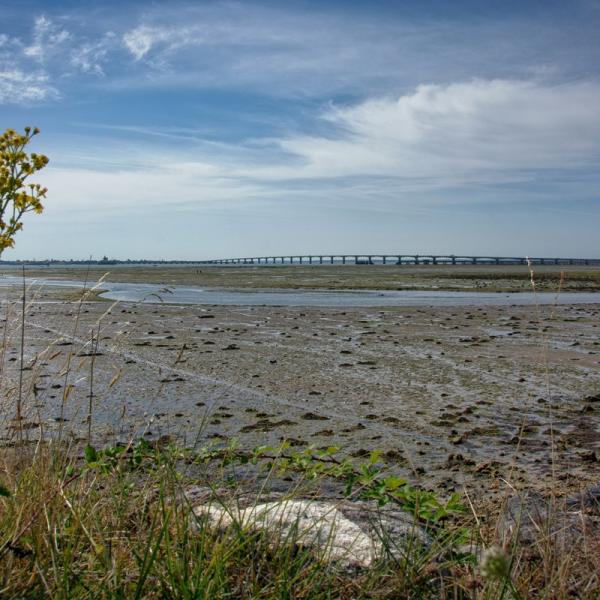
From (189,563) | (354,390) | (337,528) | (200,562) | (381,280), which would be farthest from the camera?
(381,280)

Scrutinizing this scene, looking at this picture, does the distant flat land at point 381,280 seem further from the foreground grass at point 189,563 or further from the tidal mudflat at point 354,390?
the foreground grass at point 189,563

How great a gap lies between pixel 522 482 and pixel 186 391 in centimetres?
426

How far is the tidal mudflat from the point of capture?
501 cm

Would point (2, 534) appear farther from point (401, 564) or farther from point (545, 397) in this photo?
point (545, 397)

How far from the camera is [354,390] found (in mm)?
7848

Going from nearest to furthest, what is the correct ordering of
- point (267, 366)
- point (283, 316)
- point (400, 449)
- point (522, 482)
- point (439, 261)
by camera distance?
point (522, 482) < point (400, 449) < point (267, 366) < point (283, 316) < point (439, 261)

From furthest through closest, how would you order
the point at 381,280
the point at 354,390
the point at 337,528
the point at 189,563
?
the point at 381,280
the point at 354,390
the point at 337,528
the point at 189,563

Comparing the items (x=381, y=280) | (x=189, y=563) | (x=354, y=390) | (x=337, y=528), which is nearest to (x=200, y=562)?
(x=189, y=563)

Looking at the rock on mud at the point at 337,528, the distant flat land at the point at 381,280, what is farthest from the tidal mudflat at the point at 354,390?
the distant flat land at the point at 381,280

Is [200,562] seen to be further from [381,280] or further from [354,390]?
[381,280]

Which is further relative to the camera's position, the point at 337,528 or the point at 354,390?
the point at 354,390

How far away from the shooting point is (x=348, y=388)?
796cm

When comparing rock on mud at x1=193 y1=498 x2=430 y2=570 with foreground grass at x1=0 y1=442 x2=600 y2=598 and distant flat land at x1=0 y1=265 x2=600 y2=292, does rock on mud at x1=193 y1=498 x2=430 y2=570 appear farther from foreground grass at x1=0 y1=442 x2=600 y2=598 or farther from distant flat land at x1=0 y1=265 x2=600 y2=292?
distant flat land at x1=0 y1=265 x2=600 y2=292

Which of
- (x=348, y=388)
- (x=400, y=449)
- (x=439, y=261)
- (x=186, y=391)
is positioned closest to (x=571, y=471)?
(x=400, y=449)
